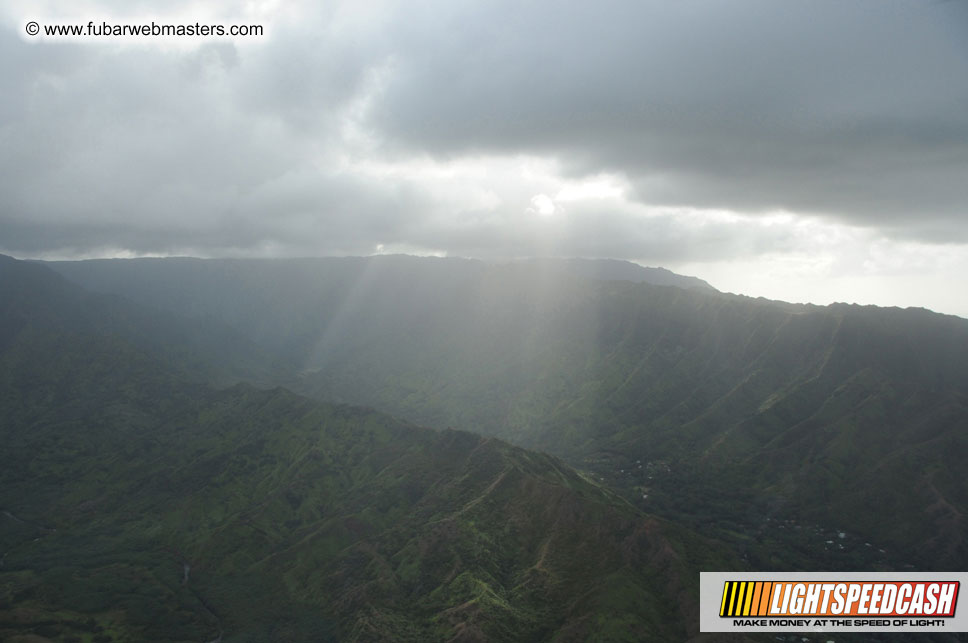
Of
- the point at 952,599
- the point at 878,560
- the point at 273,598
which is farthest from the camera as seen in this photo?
the point at 878,560

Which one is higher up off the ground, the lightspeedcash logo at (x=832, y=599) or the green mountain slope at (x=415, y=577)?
the lightspeedcash logo at (x=832, y=599)

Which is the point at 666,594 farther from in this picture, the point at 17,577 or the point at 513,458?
the point at 17,577

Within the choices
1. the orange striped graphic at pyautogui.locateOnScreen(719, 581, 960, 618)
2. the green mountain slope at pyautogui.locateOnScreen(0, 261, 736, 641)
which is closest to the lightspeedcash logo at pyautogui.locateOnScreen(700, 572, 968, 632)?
the orange striped graphic at pyautogui.locateOnScreen(719, 581, 960, 618)

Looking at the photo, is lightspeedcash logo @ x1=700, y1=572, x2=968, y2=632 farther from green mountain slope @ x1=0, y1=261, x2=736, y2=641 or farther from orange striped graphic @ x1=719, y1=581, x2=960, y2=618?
green mountain slope @ x1=0, y1=261, x2=736, y2=641

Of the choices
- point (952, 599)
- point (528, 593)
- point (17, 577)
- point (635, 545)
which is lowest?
point (17, 577)

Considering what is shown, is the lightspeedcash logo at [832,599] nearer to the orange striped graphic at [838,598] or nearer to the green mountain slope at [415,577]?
the orange striped graphic at [838,598]

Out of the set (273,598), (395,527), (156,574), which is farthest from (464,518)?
(156,574)

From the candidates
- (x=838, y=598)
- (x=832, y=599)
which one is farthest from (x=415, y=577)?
(x=838, y=598)

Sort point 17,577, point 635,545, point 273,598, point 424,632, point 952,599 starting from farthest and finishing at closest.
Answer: point 17,577 < point 273,598 < point 635,545 < point 424,632 < point 952,599

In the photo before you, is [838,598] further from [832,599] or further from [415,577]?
[415,577]

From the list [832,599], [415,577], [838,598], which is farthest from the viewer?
[415,577]

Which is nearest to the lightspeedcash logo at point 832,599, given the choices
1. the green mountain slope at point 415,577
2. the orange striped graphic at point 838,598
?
the orange striped graphic at point 838,598
